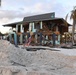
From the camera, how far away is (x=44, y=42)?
150 feet

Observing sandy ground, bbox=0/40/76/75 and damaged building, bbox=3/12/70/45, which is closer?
sandy ground, bbox=0/40/76/75

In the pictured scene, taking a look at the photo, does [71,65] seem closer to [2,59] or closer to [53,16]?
[2,59]

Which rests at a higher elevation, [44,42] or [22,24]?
[22,24]

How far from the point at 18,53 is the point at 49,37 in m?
33.9

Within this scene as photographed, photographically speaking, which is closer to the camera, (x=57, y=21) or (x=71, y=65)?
(x=71, y=65)

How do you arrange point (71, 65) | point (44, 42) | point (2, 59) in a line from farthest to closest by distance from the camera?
point (44, 42), point (71, 65), point (2, 59)

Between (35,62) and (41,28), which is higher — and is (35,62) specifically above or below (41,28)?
below

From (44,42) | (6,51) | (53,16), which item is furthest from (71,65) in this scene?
(53,16)

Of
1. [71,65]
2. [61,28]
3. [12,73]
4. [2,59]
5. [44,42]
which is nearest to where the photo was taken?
[12,73]

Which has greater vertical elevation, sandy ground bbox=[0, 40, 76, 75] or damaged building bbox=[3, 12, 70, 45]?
damaged building bbox=[3, 12, 70, 45]

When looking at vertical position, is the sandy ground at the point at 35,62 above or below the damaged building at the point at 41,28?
below

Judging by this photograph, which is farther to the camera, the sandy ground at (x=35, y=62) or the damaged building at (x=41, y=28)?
the damaged building at (x=41, y=28)

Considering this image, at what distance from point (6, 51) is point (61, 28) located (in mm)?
44780

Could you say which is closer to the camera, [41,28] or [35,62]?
[35,62]
